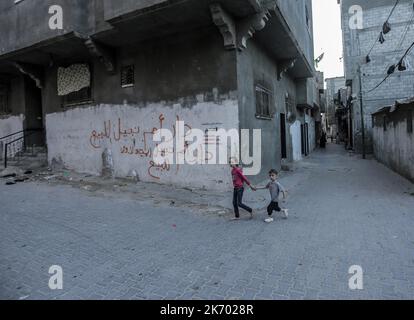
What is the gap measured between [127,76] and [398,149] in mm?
10610

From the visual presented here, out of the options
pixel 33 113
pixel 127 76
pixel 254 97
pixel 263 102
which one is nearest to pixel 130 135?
pixel 127 76

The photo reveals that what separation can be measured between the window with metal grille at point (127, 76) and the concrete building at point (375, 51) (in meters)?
16.2

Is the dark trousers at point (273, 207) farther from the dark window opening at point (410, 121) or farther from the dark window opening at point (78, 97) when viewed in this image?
the dark window opening at point (78, 97)

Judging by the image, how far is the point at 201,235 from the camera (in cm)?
514

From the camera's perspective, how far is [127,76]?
1022 centimetres

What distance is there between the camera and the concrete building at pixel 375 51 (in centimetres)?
1934

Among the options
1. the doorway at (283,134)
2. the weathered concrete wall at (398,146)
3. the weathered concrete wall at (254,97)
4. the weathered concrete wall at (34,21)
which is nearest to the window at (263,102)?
the weathered concrete wall at (254,97)

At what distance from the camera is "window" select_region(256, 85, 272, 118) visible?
998 centimetres

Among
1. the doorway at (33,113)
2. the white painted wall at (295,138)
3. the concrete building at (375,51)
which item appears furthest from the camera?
the concrete building at (375,51)

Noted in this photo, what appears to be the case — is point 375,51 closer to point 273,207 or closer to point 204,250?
point 273,207

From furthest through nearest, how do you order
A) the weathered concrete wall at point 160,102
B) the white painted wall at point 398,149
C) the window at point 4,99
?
1. the window at point 4,99
2. the white painted wall at point 398,149
3. the weathered concrete wall at point 160,102

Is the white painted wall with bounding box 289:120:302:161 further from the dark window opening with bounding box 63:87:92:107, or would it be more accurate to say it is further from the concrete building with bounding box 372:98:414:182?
the dark window opening with bounding box 63:87:92:107

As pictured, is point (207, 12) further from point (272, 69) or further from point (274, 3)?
point (272, 69)
